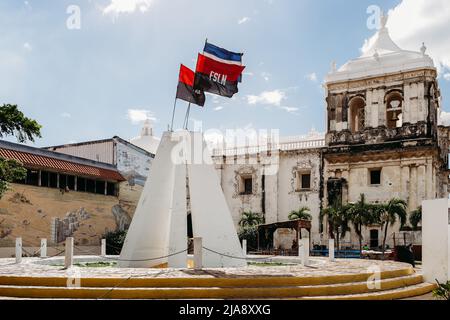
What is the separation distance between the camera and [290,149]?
29.7 meters

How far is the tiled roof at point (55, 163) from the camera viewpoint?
18.9 meters

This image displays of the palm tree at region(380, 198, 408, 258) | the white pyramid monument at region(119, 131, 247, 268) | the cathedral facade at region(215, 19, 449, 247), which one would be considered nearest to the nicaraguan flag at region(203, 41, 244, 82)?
the white pyramid monument at region(119, 131, 247, 268)

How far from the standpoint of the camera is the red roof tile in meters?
18.9

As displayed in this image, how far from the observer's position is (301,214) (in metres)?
28.0

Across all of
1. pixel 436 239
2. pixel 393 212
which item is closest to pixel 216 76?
pixel 436 239

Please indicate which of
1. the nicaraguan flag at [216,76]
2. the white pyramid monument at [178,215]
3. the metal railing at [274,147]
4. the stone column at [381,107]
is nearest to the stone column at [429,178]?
the stone column at [381,107]

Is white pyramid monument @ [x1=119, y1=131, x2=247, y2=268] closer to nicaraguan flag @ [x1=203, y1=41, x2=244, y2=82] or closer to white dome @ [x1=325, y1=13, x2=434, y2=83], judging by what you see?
nicaraguan flag @ [x1=203, y1=41, x2=244, y2=82]

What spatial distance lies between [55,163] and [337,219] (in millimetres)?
13423

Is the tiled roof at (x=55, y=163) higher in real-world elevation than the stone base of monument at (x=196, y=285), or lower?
higher

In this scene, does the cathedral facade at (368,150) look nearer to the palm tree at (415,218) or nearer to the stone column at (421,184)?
the stone column at (421,184)

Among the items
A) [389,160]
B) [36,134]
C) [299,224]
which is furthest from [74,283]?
[389,160]

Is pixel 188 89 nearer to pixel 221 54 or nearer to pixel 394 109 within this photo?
pixel 221 54

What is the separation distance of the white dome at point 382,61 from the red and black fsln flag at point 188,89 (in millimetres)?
16841

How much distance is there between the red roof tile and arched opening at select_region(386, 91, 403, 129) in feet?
48.6
